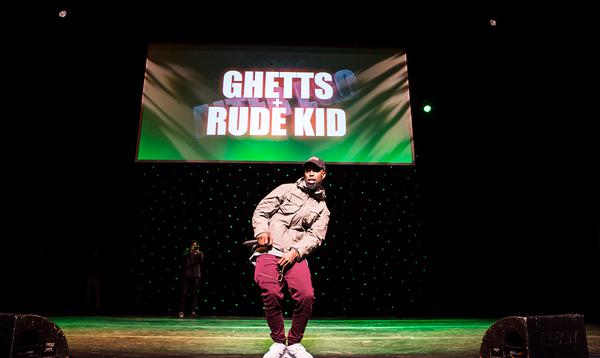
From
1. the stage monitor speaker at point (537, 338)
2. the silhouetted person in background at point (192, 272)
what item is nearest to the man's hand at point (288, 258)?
the stage monitor speaker at point (537, 338)

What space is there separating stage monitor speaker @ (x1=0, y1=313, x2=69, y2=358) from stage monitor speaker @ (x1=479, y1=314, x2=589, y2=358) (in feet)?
Answer: 6.16

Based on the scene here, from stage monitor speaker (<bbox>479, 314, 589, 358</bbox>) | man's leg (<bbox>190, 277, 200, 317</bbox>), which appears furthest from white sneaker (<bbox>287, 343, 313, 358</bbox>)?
man's leg (<bbox>190, 277, 200, 317</bbox>)

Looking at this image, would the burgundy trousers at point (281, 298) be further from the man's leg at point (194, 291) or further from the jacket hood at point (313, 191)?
the man's leg at point (194, 291)

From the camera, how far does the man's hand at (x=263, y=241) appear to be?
205 centimetres

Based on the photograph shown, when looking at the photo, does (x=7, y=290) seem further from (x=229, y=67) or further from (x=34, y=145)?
(x=229, y=67)

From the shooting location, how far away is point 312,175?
7.62 feet

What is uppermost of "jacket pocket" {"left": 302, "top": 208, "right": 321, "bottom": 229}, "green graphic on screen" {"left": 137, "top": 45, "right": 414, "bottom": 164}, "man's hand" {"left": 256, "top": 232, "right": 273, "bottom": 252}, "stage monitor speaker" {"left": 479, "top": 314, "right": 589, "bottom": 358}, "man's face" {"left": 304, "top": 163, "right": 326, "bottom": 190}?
"green graphic on screen" {"left": 137, "top": 45, "right": 414, "bottom": 164}

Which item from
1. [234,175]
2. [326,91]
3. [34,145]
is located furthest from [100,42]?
[326,91]

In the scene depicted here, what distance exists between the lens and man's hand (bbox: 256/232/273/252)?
80.7 inches

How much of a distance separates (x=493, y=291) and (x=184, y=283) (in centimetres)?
535

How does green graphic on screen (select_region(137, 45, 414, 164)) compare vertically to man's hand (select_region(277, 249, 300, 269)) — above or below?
above

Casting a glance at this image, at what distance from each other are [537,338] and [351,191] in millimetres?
4922

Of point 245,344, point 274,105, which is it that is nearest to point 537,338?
point 245,344

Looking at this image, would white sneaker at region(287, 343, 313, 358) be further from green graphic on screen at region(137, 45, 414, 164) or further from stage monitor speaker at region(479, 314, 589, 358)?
green graphic on screen at region(137, 45, 414, 164)
